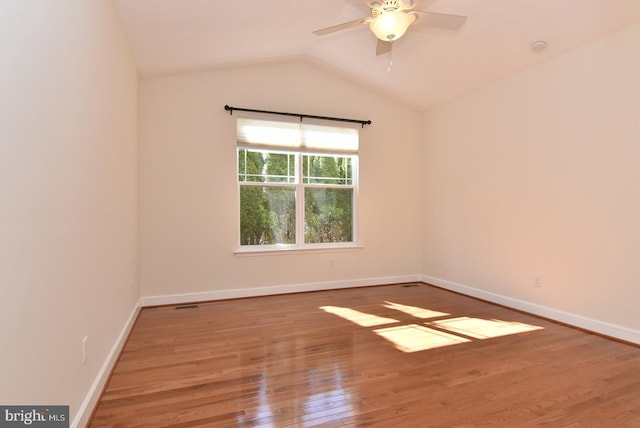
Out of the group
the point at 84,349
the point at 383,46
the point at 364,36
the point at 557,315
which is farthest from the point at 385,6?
the point at 557,315

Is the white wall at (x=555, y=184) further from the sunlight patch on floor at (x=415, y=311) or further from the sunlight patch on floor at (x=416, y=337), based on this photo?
the sunlight patch on floor at (x=416, y=337)

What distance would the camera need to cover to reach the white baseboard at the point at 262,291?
402 centimetres

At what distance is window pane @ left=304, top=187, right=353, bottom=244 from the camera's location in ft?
15.8

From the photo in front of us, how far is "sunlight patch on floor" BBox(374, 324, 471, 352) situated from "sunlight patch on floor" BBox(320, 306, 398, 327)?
0.18 metres

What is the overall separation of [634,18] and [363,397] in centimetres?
360

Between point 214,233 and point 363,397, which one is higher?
point 214,233

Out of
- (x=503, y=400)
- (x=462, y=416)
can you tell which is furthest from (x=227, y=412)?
(x=503, y=400)

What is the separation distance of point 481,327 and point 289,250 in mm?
2465

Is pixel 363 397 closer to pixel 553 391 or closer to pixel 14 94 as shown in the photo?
pixel 553 391

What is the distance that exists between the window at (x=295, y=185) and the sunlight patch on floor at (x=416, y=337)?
74.6 inches

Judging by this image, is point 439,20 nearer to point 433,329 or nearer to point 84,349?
point 433,329

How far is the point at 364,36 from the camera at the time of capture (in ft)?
12.3

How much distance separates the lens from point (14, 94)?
3.65 feet

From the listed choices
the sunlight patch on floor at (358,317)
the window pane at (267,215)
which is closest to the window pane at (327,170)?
the window pane at (267,215)
